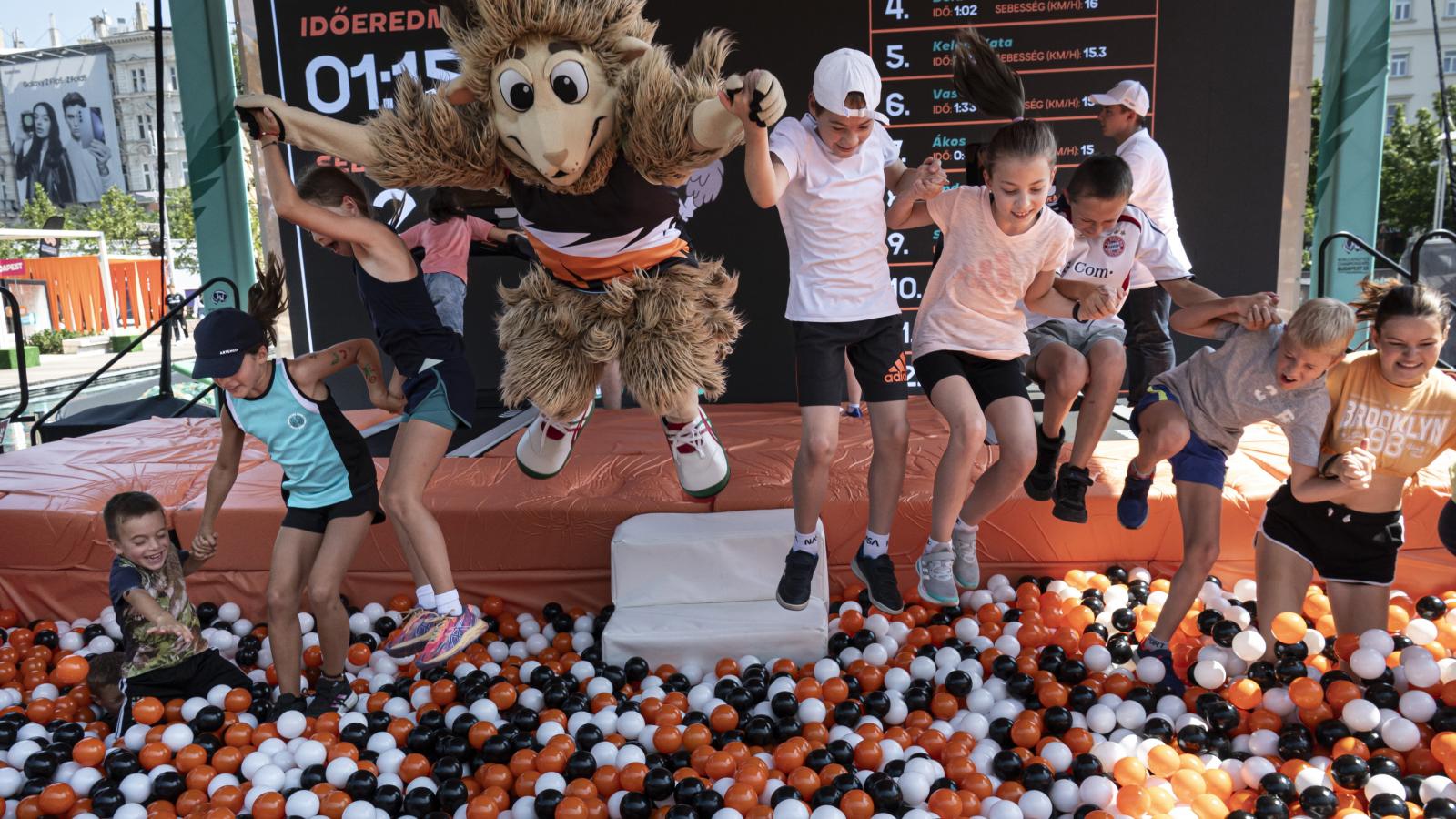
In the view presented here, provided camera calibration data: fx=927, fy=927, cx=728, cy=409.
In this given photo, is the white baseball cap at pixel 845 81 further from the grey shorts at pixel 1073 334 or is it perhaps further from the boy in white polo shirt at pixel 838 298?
the grey shorts at pixel 1073 334

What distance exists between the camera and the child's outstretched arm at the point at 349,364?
8.96ft

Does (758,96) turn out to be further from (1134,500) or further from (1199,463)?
(1134,500)

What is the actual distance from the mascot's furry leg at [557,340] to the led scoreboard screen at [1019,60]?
298cm

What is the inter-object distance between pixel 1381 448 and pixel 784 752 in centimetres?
182

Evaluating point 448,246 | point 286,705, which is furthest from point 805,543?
point 448,246

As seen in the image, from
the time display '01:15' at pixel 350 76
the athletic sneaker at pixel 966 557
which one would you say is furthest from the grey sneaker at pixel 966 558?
the time display '01:15' at pixel 350 76

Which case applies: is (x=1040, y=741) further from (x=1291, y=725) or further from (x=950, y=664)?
(x=1291, y=725)

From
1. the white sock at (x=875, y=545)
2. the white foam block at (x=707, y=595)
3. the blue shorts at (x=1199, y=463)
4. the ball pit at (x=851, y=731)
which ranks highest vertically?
the blue shorts at (x=1199, y=463)

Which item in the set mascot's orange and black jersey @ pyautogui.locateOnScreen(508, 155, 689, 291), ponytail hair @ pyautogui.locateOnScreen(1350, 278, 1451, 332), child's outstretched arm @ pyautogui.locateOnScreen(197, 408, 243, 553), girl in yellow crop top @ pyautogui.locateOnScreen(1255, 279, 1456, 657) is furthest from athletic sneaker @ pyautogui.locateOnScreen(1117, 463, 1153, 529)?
child's outstretched arm @ pyautogui.locateOnScreen(197, 408, 243, 553)

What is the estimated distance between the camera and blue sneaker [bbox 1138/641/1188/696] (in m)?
2.76

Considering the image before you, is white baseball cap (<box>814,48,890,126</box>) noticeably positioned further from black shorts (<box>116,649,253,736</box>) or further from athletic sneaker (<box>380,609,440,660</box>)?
black shorts (<box>116,649,253,736</box>)

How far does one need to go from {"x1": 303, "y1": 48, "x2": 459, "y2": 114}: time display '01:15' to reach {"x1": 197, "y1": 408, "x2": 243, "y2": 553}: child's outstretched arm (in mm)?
3319

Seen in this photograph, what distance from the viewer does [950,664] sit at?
9.65 ft

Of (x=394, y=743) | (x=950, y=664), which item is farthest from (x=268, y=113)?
(x=950, y=664)
